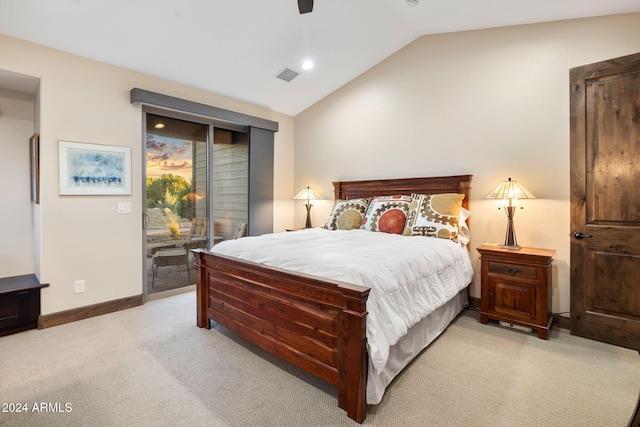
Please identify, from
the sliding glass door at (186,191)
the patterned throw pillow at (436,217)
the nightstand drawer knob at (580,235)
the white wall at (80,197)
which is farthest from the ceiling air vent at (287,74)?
the nightstand drawer knob at (580,235)

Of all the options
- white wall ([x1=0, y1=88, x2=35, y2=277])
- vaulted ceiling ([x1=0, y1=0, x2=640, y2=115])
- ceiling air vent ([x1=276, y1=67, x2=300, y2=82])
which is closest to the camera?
vaulted ceiling ([x1=0, y1=0, x2=640, y2=115])

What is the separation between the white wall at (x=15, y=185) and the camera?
328cm

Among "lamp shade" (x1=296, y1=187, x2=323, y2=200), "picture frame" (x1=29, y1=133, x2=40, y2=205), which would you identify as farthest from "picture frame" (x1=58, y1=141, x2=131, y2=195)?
"lamp shade" (x1=296, y1=187, x2=323, y2=200)

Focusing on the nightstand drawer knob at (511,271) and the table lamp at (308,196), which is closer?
the nightstand drawer knob at (511,271)

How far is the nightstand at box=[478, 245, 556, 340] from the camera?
267 centimetres

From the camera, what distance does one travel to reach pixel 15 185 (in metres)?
3.36

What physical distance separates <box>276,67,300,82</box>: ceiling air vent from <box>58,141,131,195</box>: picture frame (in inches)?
79.3

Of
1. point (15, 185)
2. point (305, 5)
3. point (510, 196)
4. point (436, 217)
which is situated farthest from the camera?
point (15, 185)

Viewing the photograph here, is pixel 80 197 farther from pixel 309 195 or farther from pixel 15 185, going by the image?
pixel 309 195

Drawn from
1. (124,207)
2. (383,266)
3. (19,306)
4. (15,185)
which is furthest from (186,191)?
(383,266)

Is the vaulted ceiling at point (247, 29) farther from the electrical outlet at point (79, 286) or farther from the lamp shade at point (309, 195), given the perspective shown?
the electrical outlet at point (79, 286)

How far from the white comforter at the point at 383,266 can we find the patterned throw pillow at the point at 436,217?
0.14 meters

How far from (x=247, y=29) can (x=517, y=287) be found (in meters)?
3.58

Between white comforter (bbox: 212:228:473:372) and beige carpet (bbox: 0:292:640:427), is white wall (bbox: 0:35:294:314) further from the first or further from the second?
white comforter (bbox: 212:228:473:372)
